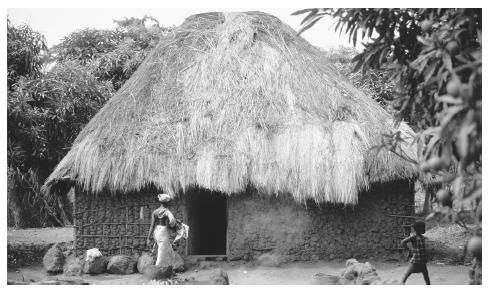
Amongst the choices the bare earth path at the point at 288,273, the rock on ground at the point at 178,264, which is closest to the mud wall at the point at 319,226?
the bare earth path at the point at 288,273

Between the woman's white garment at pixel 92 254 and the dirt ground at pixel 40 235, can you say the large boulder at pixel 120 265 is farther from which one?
the dirt ground at pixel 40 235

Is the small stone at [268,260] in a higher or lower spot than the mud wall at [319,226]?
lower

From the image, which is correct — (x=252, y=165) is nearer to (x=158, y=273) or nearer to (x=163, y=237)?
(x=163, y=237)

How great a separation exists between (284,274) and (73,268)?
9.81 ft

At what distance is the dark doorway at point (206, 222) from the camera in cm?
924

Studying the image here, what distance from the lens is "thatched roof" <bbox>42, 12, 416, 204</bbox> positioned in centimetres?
807

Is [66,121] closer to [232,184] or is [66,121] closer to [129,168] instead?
[129,168]

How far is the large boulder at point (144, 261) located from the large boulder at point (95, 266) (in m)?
0.50

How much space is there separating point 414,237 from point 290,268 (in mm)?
2341

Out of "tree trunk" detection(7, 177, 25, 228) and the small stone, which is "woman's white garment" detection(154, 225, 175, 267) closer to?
the small stone

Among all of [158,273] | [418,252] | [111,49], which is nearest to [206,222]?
[158,273]

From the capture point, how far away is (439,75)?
3.47 m

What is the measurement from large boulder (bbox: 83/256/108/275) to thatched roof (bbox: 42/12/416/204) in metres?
1.04

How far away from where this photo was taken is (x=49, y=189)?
350 inches
